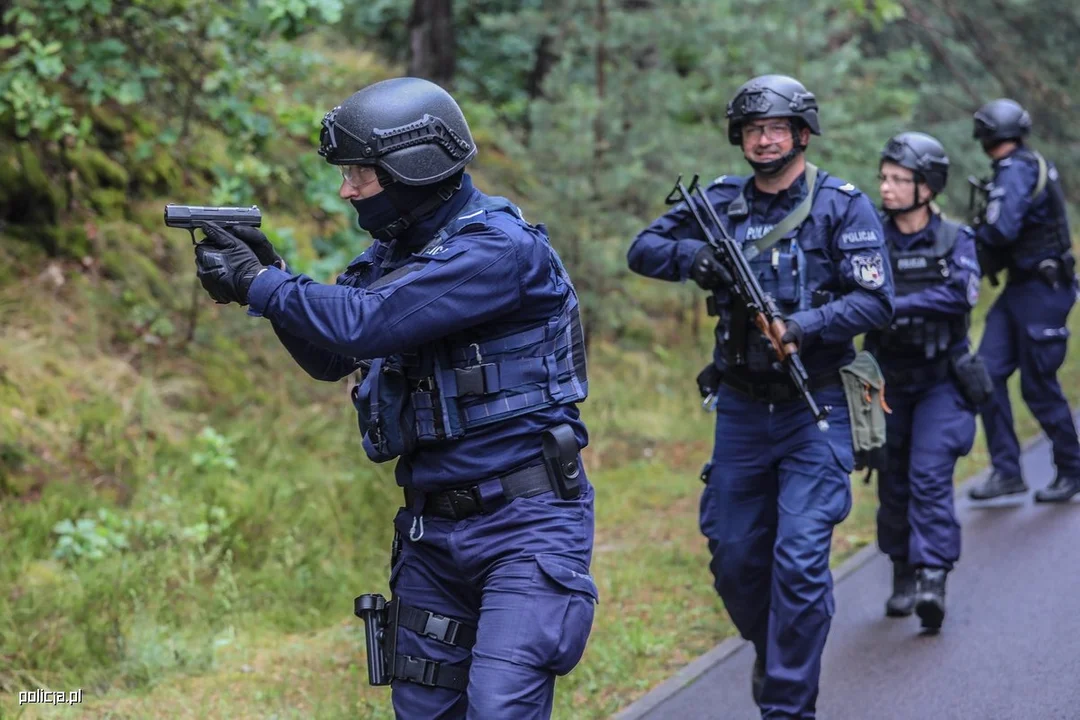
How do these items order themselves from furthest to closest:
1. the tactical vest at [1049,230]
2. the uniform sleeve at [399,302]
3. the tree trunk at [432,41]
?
the tree trunk at [432,41]
the tactical vest at [1049,230]
the uniform sleeve at [399,302]

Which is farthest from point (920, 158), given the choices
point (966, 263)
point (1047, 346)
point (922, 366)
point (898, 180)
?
point (1047, 346)

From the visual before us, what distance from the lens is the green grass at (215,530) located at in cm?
547

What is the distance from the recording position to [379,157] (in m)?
3.42

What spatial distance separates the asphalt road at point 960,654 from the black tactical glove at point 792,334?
1562mm

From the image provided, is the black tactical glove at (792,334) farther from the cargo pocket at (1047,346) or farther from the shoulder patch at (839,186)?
the cargo pocket at (1047,346)

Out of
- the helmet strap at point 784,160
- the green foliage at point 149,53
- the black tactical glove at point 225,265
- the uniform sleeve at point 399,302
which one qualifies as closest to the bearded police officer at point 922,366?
the helmet strap at point 784,160

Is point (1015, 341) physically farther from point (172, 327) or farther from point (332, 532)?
point (172, 327)

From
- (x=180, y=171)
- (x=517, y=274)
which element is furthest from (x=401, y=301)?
(x=180, y=171)

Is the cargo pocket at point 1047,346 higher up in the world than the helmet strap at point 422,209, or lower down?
lower down

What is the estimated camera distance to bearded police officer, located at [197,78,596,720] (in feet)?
10.7

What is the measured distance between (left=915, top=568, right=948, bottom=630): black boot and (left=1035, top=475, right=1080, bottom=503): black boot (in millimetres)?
2636

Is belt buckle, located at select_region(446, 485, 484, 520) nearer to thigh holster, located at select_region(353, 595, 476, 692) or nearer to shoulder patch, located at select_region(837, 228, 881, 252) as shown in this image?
thigh holster, located at select_region(353, 595, 476, 692)

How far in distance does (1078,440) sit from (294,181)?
5425 mm

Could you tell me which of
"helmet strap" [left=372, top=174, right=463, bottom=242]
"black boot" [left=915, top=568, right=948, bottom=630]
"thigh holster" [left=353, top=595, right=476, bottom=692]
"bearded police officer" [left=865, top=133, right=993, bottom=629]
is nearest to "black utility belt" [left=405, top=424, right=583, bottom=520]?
"thigh holster" [left=353, top=595, right=476, bottom=692]
